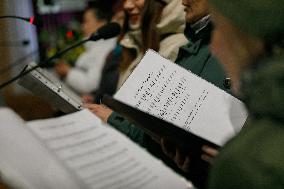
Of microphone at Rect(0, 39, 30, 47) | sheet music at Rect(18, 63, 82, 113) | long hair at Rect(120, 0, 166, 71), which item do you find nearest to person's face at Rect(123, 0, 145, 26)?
long hair at Rect(120, 0, 166, 71)

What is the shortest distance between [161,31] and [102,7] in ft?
4.71

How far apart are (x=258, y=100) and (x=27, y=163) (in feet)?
0.96

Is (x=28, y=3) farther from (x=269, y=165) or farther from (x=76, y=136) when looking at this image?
(x=269, y=165)

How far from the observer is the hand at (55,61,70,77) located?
2.79 meters

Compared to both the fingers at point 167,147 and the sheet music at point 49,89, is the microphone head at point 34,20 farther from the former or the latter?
the fingers at point 167,147

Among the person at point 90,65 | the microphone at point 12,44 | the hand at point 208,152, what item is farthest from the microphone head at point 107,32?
the microphone at point 12,44

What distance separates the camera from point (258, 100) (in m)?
0.59

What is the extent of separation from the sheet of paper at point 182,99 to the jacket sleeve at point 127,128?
0.71 feet

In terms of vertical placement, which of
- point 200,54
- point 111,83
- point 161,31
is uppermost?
point 200,54

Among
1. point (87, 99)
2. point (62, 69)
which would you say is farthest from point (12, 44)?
point (87, 99)

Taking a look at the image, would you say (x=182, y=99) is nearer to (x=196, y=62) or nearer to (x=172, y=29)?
(x=196, y=62)

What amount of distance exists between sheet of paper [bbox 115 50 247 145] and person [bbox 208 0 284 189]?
0.34 metres

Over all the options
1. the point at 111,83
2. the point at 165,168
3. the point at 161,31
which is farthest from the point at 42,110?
the point at 165,168

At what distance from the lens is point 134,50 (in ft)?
6.57
